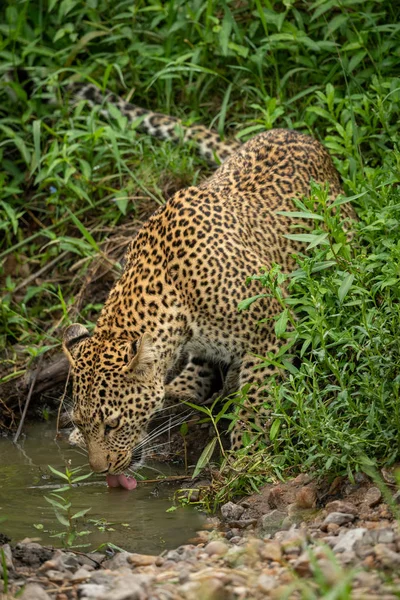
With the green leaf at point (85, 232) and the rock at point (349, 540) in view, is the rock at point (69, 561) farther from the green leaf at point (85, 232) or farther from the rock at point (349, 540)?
the green leaf at point (85, 232)

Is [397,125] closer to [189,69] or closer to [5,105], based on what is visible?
[189,69]

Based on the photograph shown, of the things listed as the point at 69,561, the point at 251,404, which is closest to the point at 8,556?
the point at 69,561

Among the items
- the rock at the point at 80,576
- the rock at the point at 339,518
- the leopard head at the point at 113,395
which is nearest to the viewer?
the rock at the point at 80,576

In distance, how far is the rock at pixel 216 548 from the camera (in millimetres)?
5945

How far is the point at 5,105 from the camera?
11.3 m

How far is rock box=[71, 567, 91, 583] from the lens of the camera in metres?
5.62

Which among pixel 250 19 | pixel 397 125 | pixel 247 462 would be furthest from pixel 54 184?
pixel 247 462

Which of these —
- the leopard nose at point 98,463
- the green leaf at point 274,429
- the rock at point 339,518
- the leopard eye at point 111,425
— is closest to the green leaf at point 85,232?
the leopard eye at point 111,425

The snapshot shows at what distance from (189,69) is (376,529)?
606 cm

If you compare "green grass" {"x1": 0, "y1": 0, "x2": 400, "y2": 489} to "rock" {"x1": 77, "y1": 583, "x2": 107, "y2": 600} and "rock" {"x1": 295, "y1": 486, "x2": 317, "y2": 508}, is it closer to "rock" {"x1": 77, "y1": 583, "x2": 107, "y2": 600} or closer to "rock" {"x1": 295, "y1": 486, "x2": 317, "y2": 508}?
"rock" {"x1": 295, "y1": 486, "x2": 317, "y2": 508}

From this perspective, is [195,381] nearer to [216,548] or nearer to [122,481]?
[122,481]

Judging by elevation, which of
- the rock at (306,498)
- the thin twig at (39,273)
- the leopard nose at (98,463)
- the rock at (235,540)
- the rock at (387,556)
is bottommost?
the leopard nose at (98,463)

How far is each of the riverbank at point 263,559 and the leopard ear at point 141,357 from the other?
1.17 meters

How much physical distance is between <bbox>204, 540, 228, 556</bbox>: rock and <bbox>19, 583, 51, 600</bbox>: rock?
102 centimetres
